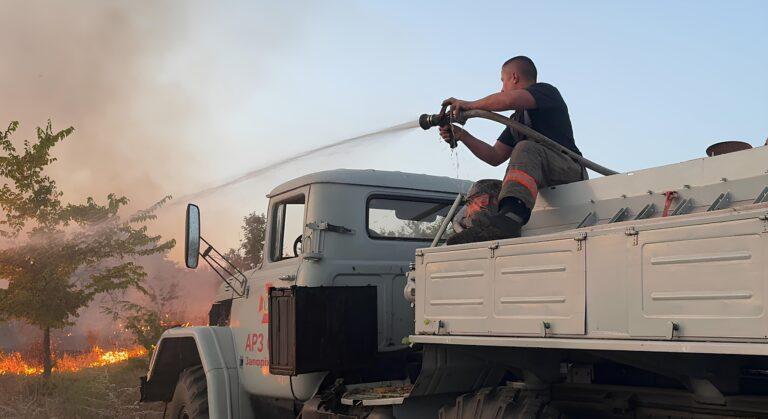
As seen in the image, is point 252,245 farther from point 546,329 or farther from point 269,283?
point 546,329

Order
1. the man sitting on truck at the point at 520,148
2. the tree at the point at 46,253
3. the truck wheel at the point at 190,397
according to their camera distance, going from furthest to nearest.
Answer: the tree at the point at 46,253 < the truck wheel at the point at 190,397 < the man sitting on truck at the point at 520,148

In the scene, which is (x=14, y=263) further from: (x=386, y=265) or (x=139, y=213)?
(x=386, y=265)

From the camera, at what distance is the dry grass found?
36.2 ft

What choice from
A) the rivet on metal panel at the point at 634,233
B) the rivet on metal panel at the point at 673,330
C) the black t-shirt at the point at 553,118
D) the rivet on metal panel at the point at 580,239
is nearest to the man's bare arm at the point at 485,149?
the black t-shirt at the point at 553,118

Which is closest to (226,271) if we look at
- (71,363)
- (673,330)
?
(673,330)

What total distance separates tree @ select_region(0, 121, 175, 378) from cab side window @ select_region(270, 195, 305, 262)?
10279 mm

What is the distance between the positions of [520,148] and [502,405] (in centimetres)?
142

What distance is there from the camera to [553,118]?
15.0 ft

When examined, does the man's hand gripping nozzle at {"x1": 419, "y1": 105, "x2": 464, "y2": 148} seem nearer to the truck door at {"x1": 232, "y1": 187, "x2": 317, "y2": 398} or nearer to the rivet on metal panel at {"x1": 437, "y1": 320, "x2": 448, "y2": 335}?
the rivet on metal panel at {"x1": 437, "y1": 320, "x2": 448, "y2": 335}

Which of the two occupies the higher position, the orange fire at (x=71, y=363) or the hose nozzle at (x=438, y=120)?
the hose nozzle at (x=438, y=120)

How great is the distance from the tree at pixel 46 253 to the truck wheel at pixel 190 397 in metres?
8.94

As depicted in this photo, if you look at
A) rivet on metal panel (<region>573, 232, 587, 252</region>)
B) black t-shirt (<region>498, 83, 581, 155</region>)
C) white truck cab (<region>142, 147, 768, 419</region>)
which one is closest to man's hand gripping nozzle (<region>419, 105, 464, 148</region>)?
black t-shirt (<region>498, 83, 581, 155</region>)

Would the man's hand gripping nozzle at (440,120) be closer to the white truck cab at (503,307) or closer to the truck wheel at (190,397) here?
the white truck cab at (503,307)

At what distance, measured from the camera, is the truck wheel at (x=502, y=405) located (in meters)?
3.74
